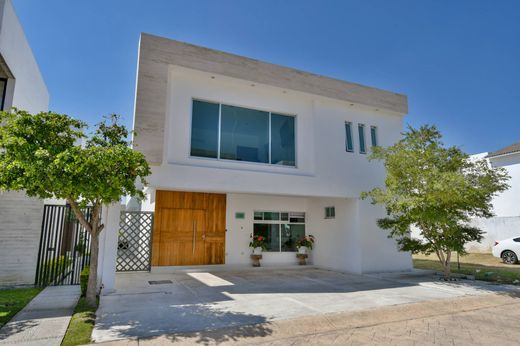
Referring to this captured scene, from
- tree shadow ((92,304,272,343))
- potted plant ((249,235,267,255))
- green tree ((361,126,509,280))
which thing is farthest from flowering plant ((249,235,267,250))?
tree shadow ((92,304,272,343))

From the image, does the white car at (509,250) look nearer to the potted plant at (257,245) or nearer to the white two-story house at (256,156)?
the white two-story house at (256,156)

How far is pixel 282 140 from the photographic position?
11.1 meters

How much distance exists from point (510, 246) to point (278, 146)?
12.0 m

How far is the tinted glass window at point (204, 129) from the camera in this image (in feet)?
31.6

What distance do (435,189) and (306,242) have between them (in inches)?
248

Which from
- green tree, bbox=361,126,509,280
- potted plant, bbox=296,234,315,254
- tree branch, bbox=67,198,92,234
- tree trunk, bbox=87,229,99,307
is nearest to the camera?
tree branch, bbox=67,198,92,234

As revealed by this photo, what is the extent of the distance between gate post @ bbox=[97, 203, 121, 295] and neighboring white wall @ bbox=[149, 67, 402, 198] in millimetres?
1273

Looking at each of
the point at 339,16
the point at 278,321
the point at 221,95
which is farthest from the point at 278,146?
the point at 278,321

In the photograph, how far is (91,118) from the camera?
696 centimetres

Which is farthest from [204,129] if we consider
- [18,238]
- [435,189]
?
[435,189]

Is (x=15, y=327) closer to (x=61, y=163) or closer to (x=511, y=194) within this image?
(x=61, y=163)

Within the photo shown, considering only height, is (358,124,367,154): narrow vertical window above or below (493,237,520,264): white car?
above

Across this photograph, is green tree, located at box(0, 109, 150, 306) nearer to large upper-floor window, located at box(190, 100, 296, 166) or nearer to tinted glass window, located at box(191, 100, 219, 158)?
tinted glass window, located at box(191, 100, 219, 158)

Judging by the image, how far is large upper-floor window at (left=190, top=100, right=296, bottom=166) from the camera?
32.1ft
